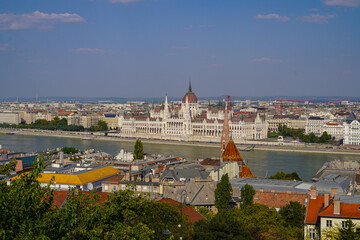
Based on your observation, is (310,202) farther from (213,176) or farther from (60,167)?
(60,167)

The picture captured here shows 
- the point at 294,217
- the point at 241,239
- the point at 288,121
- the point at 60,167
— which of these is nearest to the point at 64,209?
the point at 241,239

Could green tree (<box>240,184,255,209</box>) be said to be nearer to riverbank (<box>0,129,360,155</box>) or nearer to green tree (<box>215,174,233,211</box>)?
green tree (<box>215,174,233,211</box>)

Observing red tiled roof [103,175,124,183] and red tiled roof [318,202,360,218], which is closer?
red tiled roof [318,202,360,218]

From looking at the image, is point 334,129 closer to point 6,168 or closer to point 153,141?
point 153,141

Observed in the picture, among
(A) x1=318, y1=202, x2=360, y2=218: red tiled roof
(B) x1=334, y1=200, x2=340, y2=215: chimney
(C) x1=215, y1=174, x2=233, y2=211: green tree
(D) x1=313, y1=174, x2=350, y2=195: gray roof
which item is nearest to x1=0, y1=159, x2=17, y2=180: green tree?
(C) x1=215, y1=174, x2=233, y2=211: green tree

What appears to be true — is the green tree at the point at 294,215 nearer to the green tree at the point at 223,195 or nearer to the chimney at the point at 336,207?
the green tree at the point at 223,195

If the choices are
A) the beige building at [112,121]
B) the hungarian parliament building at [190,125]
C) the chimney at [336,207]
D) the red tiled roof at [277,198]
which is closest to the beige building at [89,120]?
the beige building at [112,121]
